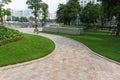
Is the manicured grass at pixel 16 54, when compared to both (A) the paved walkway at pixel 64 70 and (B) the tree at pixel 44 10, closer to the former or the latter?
(A) the paved walkway at pixel 64 70

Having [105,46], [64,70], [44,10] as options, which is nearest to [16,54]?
[64,70]

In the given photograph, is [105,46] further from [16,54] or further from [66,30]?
[66,30]

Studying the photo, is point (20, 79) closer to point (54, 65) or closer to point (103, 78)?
point (54, 65)

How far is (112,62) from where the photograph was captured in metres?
11.7

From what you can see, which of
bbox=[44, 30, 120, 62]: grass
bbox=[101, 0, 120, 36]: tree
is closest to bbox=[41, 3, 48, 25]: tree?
bbox=[101, 0, 120, 36]: tree

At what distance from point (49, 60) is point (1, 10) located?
619 inches

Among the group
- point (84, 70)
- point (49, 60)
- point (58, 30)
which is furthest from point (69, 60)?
point (58, 30)

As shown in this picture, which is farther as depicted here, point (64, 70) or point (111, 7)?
point (111, 7)

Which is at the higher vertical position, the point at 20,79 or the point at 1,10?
the point at 1,10

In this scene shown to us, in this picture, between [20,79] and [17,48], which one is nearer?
[20,79]

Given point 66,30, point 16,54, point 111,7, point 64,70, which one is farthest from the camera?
point 66,30

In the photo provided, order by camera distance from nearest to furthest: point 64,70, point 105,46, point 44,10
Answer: point 64,70 < point 105,46 < point 44,10

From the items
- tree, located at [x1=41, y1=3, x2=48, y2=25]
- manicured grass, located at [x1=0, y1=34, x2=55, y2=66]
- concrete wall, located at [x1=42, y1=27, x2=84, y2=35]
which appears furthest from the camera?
tree, located at [x1=41, y1=3, x2=48, y2=25]

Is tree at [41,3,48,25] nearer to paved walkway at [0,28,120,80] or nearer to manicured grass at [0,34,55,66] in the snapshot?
manicured grass at [0,34,55,66]
